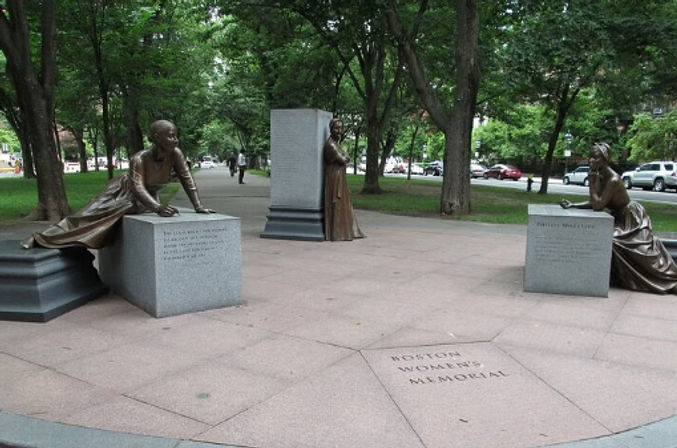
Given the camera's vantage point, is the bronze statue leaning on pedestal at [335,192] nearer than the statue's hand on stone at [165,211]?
No

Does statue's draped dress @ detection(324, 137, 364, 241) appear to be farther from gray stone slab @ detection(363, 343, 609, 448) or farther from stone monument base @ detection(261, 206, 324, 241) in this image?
gray stone slab @ detection(363, 343, 609, 448)

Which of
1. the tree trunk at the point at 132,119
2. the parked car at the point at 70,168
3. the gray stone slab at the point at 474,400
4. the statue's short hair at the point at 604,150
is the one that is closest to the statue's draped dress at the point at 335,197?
the statue's short hair at the point at 604,150

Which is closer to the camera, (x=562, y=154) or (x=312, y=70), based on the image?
(x=312, y=70)

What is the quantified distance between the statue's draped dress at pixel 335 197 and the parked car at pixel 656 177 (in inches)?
1225

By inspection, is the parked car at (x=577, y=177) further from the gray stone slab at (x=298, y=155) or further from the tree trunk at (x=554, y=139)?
the gray stone slab at (x=298, y=155)

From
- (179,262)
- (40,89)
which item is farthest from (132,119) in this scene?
(179,262)

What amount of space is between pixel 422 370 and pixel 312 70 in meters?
22.5

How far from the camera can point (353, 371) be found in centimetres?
421

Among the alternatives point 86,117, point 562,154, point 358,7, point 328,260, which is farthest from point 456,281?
point 562,154

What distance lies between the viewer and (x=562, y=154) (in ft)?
189

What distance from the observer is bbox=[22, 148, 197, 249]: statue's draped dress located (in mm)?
5680

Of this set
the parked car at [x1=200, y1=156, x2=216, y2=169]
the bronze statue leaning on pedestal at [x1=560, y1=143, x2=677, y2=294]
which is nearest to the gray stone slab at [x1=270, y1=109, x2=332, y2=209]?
the bronze statue leaning on pedestal at [x1=560, y1=143, x2=677, y2=294]

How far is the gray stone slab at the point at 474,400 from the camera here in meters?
3.30

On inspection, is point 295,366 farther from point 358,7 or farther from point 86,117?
point 86,117
